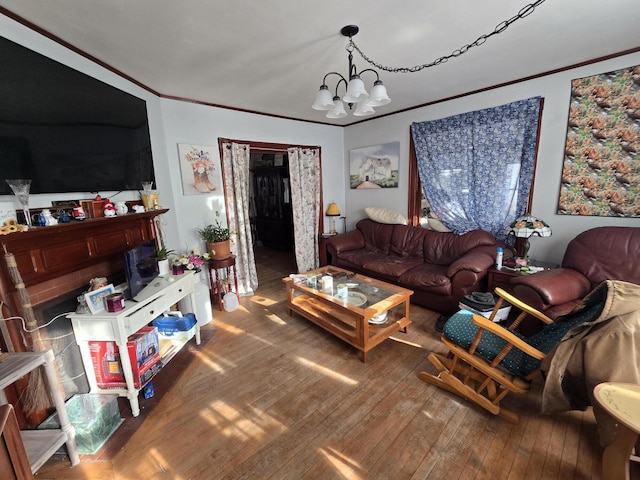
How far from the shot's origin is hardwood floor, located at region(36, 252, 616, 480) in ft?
4.41

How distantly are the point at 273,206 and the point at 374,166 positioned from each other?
231 cm

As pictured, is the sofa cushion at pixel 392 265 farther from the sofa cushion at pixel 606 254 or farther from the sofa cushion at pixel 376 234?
the sofa cushion at pixel 606 254

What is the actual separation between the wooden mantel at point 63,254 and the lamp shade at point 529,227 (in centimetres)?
345

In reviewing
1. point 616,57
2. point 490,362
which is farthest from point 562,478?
point 616,57

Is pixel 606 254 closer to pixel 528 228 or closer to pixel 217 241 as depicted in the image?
pixel 528 228

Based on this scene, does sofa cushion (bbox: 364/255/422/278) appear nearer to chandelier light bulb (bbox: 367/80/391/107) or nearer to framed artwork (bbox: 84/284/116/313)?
chandelier light bulb (bbox: 367/80/391/107)

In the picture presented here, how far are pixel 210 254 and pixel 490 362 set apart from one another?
2.81 metres

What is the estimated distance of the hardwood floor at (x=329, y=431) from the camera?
4.41 ft

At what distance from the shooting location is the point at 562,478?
49.6 inches

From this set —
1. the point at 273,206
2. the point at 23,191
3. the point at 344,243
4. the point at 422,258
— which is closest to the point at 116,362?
the point at 23,191

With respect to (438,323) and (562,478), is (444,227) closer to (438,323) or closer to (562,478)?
(438,323)

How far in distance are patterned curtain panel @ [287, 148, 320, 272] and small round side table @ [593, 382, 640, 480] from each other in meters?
3.49

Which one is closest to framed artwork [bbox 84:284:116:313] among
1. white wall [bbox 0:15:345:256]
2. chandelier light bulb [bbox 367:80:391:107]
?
white wall [bbox 0:15:345:256]

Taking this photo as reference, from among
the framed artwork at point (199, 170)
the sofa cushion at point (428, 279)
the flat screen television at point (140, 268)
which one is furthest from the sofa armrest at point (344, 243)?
the flat screen television at point (140, 268)
